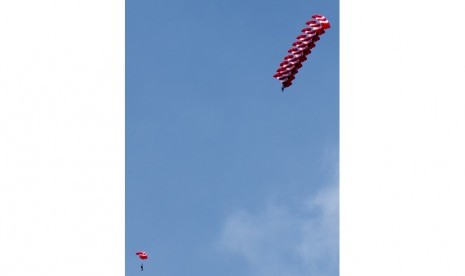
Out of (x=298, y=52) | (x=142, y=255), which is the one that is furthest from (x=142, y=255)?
(x=298, y=52)

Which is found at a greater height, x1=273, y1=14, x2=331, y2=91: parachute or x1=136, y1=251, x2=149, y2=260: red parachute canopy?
x1=273, y1=14, x2=331, y2=91: parachute

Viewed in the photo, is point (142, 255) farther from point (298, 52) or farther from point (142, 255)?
point (298, 52)

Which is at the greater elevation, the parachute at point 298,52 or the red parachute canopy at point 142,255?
the parachute at point 298,52

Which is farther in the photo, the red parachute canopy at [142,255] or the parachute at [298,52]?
the red parachute canopy at [142,255]

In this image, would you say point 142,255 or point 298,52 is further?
point 142,255

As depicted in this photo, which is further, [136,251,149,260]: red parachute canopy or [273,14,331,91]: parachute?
[136,251,149,260]: red parachute canopy

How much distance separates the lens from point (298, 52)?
4200 centimetres

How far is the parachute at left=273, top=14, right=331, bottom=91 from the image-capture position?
134ft

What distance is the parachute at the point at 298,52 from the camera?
40856 millimetres
